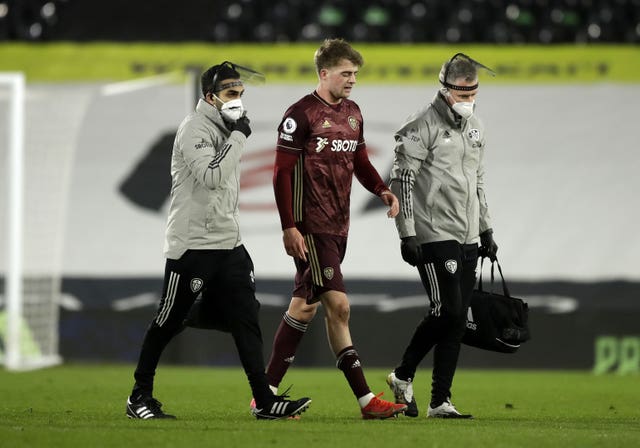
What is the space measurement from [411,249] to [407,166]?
0.50 meters

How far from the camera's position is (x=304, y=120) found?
256 inches

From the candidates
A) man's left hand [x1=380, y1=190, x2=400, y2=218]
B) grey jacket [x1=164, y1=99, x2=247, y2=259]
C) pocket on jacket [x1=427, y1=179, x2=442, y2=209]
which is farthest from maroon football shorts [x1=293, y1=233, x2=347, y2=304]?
pocket on jacket [x1=427, y1=179, x2=442, y2=209]

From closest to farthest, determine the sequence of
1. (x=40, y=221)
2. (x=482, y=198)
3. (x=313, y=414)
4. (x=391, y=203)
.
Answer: (x=391, y=203) < (x=313, y=414) < (x=482, y=198) < (x=40, y=221)

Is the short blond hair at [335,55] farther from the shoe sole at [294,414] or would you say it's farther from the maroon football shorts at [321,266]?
the shoe sole at [294,414]

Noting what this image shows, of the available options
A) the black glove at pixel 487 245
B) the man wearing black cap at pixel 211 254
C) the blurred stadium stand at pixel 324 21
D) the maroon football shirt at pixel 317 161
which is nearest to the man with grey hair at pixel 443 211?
the black glove at pixel 487 245

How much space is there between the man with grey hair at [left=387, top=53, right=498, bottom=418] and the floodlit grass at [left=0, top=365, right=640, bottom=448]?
422 mm

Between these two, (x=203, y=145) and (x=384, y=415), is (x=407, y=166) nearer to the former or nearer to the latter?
(x=203, y=145)

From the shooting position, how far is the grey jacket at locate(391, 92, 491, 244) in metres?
6.77

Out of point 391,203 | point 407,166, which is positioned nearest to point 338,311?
point 391,203

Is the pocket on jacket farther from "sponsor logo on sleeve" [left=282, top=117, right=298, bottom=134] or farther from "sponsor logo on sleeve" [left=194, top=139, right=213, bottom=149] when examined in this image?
"sponsor logo on sleeve" [left=194, top=139, right=213, bottom=149]

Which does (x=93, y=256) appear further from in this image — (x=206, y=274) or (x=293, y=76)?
(x=206, y=274)

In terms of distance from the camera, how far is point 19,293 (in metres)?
11.6

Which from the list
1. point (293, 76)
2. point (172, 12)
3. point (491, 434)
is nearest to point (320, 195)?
point (491, 434)

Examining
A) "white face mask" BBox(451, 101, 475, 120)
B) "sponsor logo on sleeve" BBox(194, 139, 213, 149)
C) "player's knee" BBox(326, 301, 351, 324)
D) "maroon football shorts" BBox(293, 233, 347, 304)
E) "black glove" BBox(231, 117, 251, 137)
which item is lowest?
"player's knee" BBox(326, 301, 351, 324)
